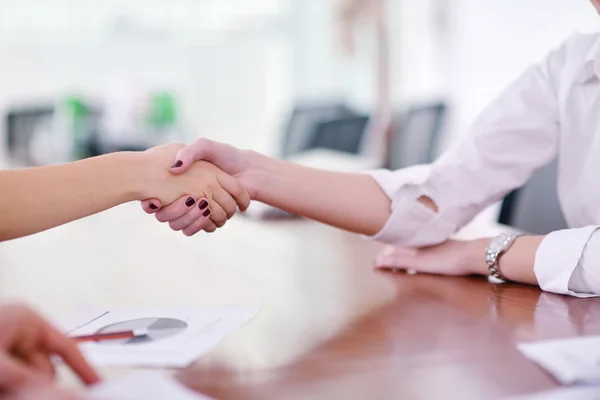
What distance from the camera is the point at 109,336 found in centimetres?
81

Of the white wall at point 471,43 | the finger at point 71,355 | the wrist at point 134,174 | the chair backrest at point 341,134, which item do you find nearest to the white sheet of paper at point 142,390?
the finger at point 71,355

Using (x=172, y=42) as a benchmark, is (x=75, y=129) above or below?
below

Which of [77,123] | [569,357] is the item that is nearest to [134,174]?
[569,357]

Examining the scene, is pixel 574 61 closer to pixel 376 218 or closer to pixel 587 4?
pixel 376 218

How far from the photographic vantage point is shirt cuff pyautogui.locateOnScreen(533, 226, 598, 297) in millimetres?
978

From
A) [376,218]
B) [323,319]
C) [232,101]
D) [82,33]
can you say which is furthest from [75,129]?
[323,319]

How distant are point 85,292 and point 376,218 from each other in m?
0.44

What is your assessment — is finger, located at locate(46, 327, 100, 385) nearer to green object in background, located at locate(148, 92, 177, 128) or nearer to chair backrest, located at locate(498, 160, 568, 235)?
chair backrest, located at locate(498, 160, 568, 235)

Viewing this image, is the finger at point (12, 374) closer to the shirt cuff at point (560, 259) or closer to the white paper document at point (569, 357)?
the white paper document at point (569, 357)

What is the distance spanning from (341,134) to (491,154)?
8.02 ft

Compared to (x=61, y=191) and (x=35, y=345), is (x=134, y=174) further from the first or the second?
(x=35, y=345)

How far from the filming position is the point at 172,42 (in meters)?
5.54

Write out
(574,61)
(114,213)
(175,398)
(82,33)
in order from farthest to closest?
(82,33) < (114,213) < (574,61) < (175,398)

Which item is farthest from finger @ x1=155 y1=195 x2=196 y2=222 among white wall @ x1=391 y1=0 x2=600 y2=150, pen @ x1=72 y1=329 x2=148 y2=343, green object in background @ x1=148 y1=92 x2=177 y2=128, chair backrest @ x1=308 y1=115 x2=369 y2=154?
green object in background @ x1=148 y1=92 x2=177 y2=128
